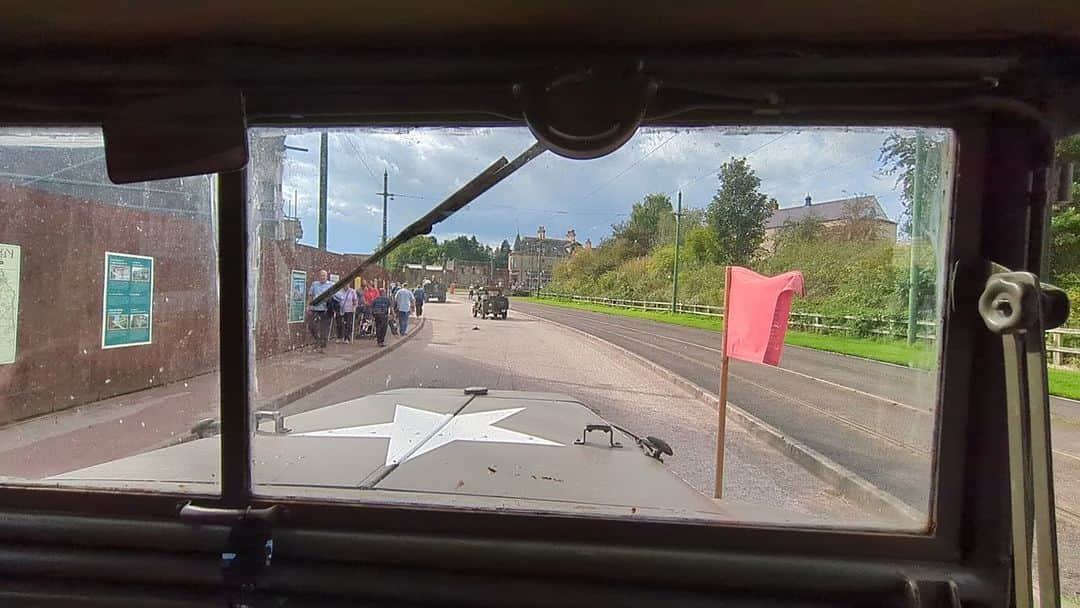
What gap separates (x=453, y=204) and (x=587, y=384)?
112 centimetres

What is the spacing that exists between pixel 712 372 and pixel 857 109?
31.3 inches

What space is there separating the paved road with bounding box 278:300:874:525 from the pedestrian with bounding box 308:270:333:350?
22cm

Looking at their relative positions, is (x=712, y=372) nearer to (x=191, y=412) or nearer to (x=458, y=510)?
(x=458, y=510)

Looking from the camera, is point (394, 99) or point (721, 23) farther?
point (394, 99)

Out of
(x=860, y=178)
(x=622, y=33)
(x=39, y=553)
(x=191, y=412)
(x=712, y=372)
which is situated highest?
(x=622, y=33)

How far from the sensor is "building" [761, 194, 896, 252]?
1.44 metres

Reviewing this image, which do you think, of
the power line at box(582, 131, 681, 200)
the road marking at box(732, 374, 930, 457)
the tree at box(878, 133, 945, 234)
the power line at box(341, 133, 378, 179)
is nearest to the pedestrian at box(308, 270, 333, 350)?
the power line at box(341, 133, 378, 179)

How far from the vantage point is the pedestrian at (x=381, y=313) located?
1.75 m

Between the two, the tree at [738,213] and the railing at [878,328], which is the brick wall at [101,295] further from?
the railing at [878,328]

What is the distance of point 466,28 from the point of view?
1.29 metres

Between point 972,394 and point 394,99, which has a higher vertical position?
point 394,99

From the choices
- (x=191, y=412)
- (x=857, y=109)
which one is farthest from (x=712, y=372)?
(x=191, y=412)

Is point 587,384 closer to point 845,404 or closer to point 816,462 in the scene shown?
point 816,462

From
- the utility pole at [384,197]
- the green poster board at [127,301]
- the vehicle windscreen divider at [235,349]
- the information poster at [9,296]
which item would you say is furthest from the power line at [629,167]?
the information poster at [9,296]
